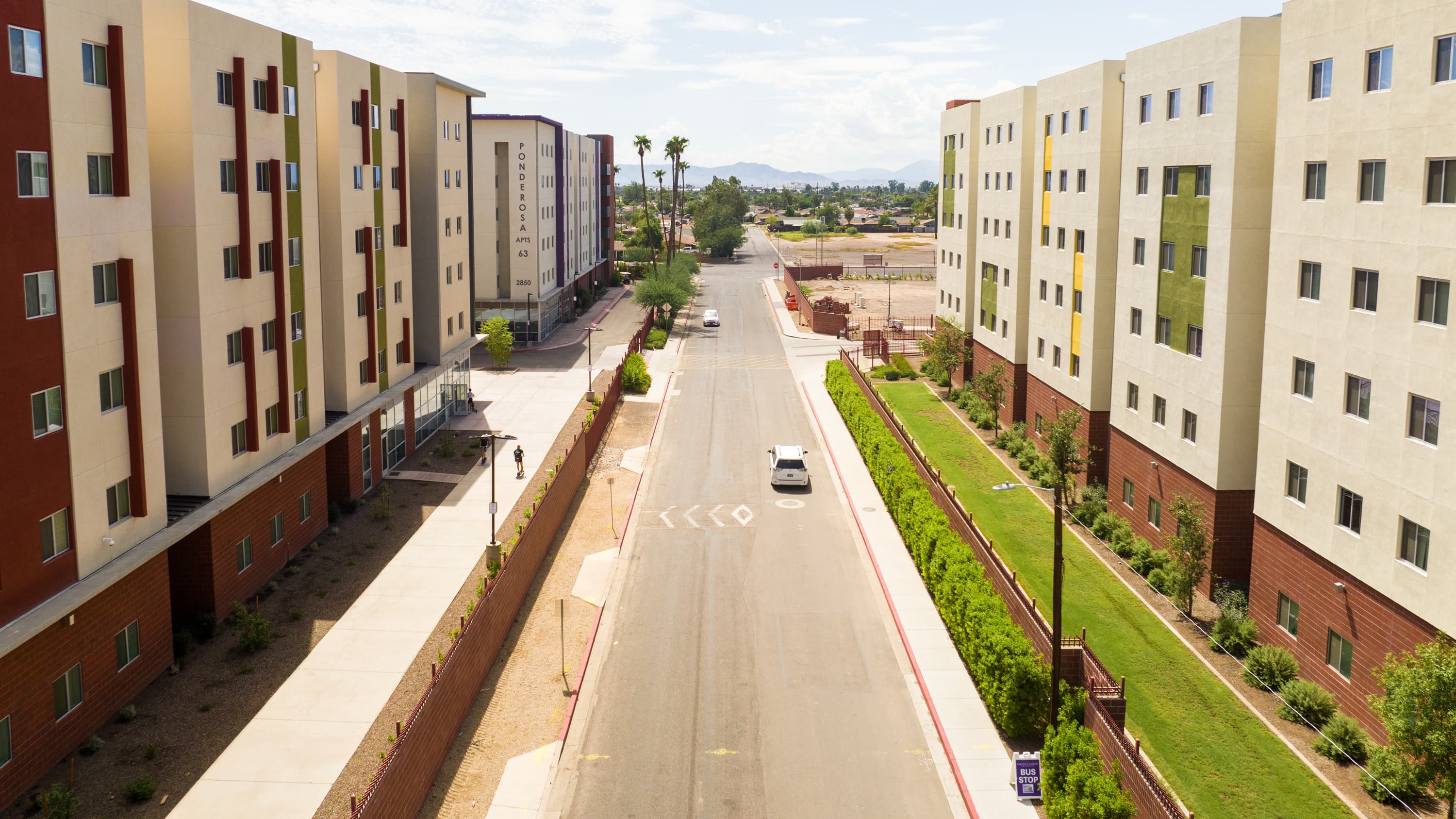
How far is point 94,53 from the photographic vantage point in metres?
25.2

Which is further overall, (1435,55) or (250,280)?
(250,280)

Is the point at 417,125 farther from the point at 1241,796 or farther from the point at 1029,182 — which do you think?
the point at 1241,796

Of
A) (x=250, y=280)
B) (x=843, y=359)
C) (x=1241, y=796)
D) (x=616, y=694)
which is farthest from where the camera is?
(x=843, y=359)

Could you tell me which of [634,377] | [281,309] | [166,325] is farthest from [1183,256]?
[634,377]

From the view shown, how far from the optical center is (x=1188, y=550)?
34031 millimetres

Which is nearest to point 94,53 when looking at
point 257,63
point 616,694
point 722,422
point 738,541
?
point 257,63

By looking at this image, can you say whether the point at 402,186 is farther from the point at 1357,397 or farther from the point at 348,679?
the point at 1357,397

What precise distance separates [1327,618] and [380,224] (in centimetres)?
3924

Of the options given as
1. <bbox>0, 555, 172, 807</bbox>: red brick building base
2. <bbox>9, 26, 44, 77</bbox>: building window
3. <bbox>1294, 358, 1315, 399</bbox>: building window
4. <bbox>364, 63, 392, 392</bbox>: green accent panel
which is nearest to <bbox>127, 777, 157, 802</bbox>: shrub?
<bbox>0, 555, 172, 807</bbox>: red brick building base

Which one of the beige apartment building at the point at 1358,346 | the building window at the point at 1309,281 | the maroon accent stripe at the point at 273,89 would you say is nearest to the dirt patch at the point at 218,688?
the maroon accent stripe at the point at 273,89

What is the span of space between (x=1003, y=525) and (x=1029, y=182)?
23677 millimetres

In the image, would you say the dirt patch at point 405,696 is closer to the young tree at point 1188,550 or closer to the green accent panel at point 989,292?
the young tree at point 1188,550

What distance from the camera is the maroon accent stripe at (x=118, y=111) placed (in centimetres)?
2550

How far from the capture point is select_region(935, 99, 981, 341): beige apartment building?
232 feet
